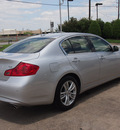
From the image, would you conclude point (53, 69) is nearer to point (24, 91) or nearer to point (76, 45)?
point (24, 91)

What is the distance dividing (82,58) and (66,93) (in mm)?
874

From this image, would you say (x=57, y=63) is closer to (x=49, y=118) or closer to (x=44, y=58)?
(x=44, y=58)

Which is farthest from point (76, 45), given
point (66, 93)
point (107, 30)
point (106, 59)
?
point (107, 30)

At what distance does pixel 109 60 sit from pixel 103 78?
0.51 m

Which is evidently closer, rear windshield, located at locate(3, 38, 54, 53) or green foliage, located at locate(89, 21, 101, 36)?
rear windshield, located at locate(3, 38, 54, 53)

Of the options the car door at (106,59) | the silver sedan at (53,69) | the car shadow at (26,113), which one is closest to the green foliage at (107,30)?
the car door at (106,59)

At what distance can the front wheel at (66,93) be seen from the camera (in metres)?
3.56

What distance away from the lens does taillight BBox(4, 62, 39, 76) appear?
3146 mm

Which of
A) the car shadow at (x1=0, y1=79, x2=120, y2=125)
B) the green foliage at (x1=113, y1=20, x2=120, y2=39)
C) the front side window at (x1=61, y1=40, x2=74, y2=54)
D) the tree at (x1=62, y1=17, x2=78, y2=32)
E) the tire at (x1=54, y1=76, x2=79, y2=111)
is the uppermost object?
the tree at (x1=62, y1=17, x2=78, y2=32)

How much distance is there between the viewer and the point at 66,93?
3.75 meters

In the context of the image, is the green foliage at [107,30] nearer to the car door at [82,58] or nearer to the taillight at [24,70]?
the car door at [82,58]

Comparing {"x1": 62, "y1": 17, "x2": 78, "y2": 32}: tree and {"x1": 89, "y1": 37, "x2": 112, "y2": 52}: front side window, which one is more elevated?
{"x1": 62, "y1": 17, "x2": 78, "y2": 32}: tree

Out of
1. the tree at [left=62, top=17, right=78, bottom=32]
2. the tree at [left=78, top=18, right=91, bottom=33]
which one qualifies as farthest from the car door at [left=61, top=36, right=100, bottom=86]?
the tree at [left=62, top=17, right=78, bottom=32]

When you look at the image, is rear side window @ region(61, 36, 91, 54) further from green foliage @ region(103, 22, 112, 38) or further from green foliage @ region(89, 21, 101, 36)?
green foliage @ region(103, 22, 112, 38)
